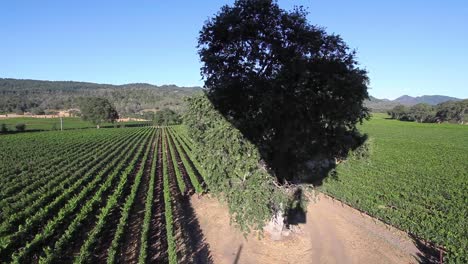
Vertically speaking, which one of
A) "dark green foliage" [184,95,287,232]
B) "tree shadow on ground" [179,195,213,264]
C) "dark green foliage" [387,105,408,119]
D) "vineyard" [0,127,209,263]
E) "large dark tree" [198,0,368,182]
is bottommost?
"tree shadow on ground" [179,195,213,264]

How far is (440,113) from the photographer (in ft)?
391

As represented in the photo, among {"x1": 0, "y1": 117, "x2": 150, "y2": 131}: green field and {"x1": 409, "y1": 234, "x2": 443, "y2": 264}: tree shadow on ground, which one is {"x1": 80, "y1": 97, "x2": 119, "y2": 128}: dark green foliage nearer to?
{"x1": 0, "y1": 117, "x2": 150, "y2": 131}: green field

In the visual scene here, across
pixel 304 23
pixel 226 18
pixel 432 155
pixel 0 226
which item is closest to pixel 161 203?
pixel 0 226

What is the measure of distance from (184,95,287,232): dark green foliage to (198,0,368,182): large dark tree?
482 mm

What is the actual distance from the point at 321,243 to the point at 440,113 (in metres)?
131

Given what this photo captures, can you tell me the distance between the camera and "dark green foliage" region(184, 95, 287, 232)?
10742 millimetres

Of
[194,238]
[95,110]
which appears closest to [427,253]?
[194,238]

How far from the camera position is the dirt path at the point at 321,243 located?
12.7 meters

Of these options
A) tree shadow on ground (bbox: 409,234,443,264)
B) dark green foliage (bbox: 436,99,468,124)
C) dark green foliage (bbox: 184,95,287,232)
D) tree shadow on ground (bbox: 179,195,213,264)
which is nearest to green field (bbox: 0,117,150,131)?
tree shadow on ground (bbox: 179,195,213,264)

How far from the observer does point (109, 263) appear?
10.5 metres

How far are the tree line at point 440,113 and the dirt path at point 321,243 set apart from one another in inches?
4869

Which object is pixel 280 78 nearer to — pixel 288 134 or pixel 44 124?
pixel 288 134

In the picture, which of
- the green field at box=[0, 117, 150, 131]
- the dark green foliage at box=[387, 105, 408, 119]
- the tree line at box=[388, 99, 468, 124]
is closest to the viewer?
the green field at box=[0, 117, 150, 131]

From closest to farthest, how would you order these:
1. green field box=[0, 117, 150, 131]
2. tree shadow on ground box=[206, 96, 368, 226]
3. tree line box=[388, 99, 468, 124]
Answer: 1. tree shadow on ground box=[206, 96, 368, 226]
2. green field box=[0, 117, 150, 131]
3. tree line box=[388, 99, 468, 124]
